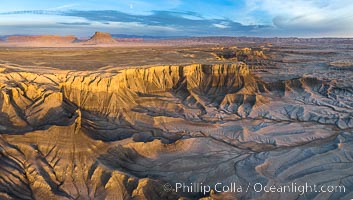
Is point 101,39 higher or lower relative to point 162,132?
higher

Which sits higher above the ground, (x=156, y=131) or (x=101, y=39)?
(x=101, y=39)

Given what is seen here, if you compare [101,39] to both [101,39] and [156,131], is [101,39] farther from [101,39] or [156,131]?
[156,131]

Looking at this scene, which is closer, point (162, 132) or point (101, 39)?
point (162, 132)

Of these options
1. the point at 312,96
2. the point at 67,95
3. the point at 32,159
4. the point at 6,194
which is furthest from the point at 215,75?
the point at 6,194

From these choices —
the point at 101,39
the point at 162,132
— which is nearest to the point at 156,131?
the point at 162,132

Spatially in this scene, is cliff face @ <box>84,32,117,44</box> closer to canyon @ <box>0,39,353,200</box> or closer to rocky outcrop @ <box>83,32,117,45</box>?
rocky outcrop @ <box>83,32,117,45</box>

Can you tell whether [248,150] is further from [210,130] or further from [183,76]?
[183,76]

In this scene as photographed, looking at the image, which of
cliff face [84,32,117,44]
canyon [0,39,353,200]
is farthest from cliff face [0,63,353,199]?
cliff face [84,32,117,44]

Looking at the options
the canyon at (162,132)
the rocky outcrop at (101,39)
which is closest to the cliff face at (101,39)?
the rocky outcrop at (101,39)

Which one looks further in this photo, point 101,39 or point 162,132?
point 101,39
